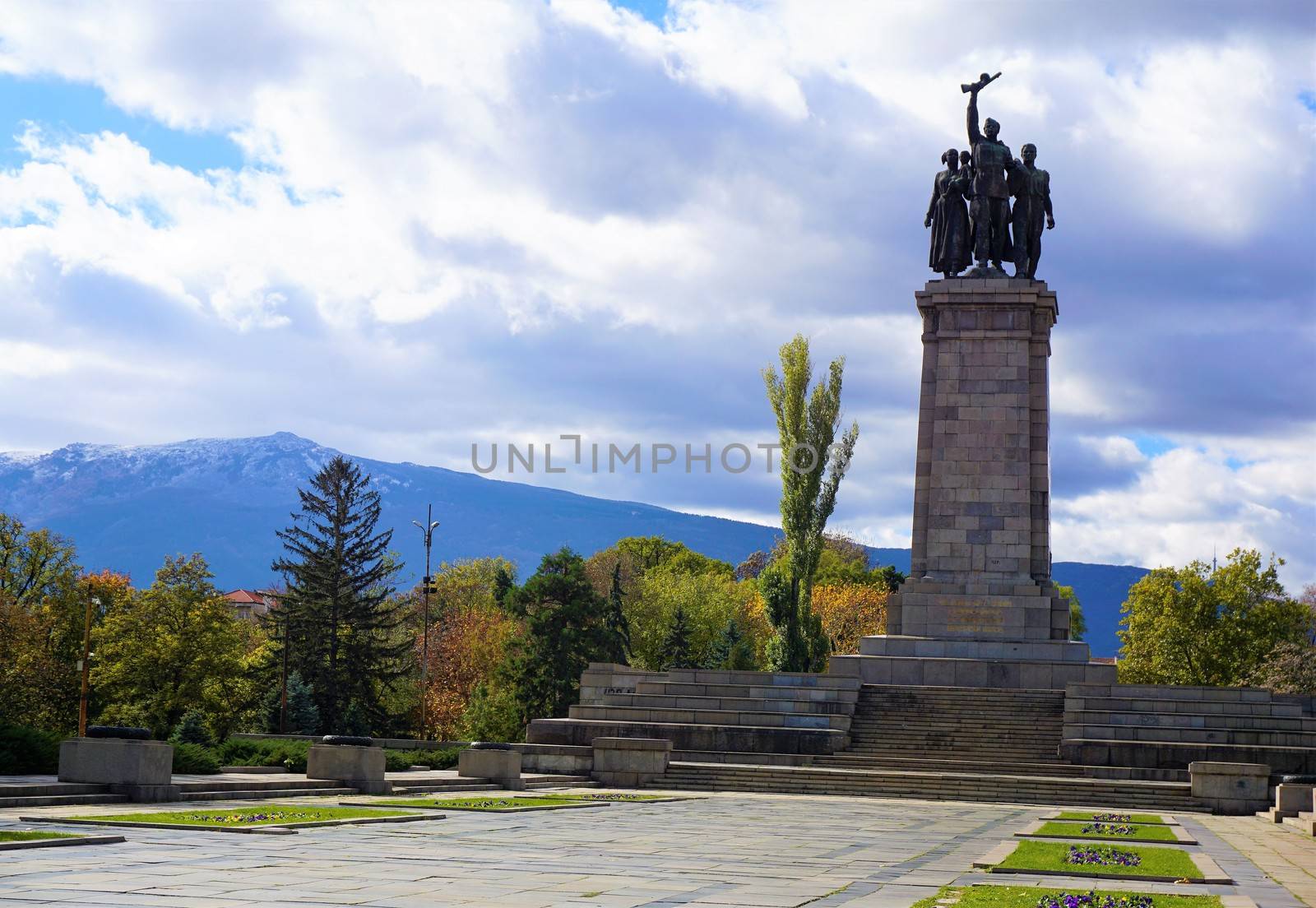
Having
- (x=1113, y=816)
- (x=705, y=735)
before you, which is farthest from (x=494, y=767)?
(x=1113, y=816)

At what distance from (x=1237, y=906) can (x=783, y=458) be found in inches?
1985

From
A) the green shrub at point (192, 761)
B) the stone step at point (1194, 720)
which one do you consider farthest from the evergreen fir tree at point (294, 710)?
the stone step at point (1194, 720)

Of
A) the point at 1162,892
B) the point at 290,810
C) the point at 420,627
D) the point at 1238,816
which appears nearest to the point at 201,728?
the point at 290,810

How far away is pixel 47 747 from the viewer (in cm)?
2527

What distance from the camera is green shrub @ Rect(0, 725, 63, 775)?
81.3 feet

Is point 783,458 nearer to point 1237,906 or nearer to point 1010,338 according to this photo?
point 1010,338

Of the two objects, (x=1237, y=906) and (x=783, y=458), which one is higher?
(x=783, y=458)

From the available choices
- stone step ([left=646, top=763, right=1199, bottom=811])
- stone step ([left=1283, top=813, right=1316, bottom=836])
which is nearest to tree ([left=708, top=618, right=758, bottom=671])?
stone step ([left=646, top=763, right=1199, bottom=811])

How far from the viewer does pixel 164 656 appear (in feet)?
188

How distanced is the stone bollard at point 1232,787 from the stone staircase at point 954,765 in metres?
0.35

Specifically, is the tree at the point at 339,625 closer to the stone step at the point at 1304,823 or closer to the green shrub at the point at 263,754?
the green shrub at the point at 263,754

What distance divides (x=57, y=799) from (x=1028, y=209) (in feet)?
109

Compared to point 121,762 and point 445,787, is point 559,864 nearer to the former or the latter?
point 121,762

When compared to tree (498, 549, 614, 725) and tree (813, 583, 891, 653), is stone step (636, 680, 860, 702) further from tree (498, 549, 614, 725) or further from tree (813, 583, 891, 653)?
tree (813, 583, 891, 653)
